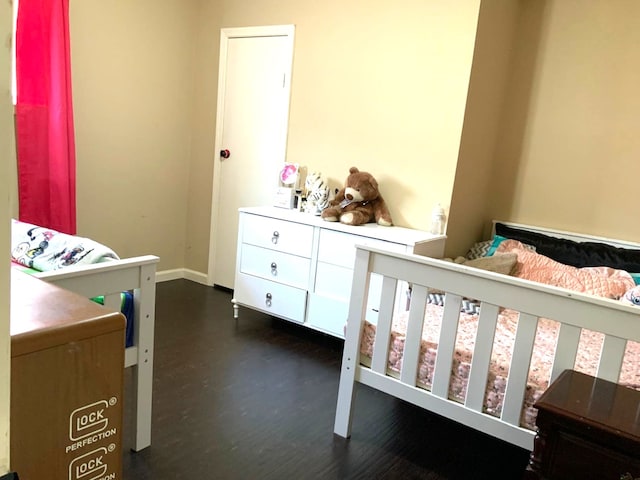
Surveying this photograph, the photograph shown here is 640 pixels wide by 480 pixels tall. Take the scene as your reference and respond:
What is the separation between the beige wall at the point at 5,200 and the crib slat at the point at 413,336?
1555mm

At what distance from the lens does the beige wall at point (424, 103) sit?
2973 mm

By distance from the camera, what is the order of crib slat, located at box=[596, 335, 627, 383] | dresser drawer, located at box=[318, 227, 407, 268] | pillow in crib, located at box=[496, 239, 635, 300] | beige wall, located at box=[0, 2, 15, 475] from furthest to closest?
dresser drawer, located at box=[318, 227, 407, 268] < pillow in crib, located at box=[496, 239, 635, 300] < crib slat, located at box=[596, 335, 627, 383] < beige wall, located at box=[0, 2, 15, 475]

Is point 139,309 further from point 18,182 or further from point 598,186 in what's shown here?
point 598,186

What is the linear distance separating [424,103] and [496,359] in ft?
5.59

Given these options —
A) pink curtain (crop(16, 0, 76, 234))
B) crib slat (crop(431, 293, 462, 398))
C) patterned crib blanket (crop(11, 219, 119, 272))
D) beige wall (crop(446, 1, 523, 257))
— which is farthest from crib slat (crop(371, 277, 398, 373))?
pink curtain (crop(16, 0, 76, 234))

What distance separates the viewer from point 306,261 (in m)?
3.12

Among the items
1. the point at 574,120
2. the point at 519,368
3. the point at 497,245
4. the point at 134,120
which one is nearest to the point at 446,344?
the point at 519,368

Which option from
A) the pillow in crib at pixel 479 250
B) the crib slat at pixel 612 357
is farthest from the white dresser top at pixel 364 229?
the crib slat at pixel 612 357

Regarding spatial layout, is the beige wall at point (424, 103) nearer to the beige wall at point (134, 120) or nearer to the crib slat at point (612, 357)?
the beige wall at point (134, 120)

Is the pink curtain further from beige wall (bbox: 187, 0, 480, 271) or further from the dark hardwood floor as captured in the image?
beige wall (bbox: 187, 0, 480, 271)

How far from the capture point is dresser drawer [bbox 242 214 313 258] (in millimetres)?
3111

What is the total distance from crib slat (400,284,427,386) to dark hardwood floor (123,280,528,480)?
0.36 metres

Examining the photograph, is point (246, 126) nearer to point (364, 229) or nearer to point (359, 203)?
point (359, 203)

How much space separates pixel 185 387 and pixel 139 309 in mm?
792
